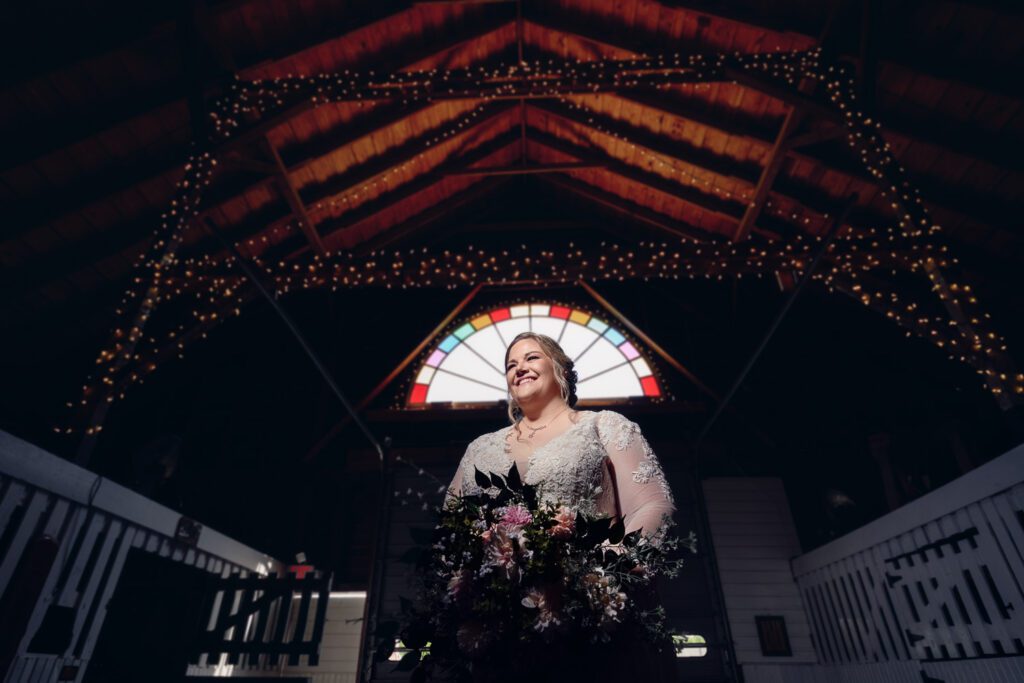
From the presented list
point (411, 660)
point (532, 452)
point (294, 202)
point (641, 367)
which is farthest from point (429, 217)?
point (411, 660)

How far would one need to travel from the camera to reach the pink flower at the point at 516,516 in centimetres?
132

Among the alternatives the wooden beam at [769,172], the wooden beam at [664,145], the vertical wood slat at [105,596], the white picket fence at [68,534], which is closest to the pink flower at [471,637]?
the white picket fence at [68,534]

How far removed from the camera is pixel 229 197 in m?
6.56

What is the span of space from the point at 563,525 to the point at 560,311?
783 cm

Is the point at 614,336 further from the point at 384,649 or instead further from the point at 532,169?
the point at 384,649

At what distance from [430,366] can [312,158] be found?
3672mm

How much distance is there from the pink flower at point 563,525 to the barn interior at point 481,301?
202cm

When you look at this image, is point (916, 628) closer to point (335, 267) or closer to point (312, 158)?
point (335, 267)

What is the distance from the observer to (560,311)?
9.05 metres

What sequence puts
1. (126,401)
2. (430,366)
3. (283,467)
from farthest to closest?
(430,366)
(283,467)
(126,401)

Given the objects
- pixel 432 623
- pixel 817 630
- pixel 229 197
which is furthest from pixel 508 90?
pixel 817 630

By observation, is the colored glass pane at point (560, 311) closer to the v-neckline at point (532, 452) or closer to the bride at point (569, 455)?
the bride at point (569, 455)

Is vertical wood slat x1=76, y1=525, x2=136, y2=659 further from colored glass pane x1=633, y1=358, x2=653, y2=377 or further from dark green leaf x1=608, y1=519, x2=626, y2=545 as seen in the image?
colored glass pane x1=633, y1=358, x2=653, y2=377

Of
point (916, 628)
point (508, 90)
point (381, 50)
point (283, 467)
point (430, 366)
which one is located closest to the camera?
point (916, 628)
